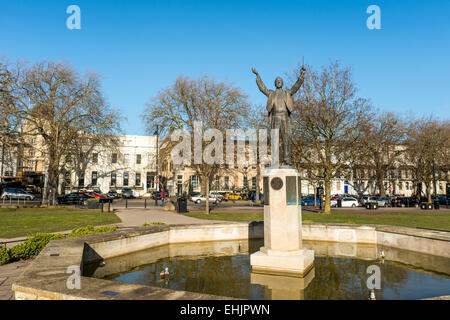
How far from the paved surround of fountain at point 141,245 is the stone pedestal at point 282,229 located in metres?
2.74

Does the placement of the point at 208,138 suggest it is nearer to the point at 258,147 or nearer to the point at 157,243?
the point at 258,147

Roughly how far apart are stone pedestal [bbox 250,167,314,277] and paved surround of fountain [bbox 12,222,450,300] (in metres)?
2.74

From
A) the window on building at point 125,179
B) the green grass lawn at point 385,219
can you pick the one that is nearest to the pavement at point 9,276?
the green grass lawn at point 385,219

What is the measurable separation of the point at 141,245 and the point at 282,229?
4.32m

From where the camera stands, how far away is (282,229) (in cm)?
694

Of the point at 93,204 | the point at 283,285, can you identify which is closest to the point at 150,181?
the point at 93,204

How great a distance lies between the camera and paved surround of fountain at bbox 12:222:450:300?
385 cm

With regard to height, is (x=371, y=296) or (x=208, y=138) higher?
(x=208, y=138)

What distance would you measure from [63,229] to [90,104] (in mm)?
18590

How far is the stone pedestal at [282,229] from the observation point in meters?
6.76

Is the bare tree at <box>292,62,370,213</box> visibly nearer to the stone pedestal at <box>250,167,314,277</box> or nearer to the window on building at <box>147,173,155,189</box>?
the stone pedestal at <box>250,167,314,277</box>

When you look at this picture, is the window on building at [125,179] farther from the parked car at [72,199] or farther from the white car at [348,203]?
the white car at [348,203]

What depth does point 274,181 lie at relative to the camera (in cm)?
718

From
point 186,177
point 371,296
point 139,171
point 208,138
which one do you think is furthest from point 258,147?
point 371,296
